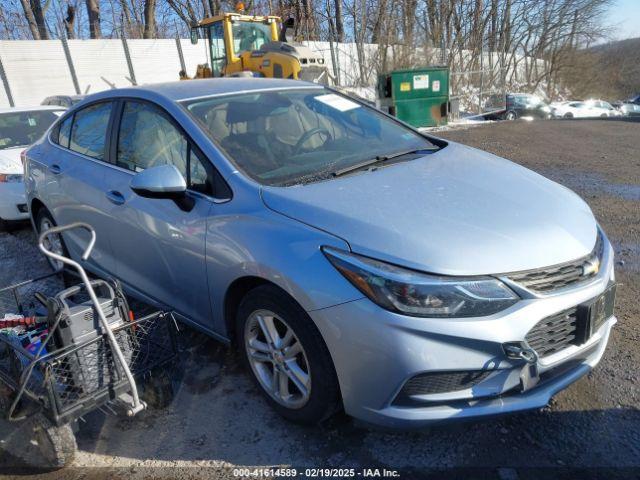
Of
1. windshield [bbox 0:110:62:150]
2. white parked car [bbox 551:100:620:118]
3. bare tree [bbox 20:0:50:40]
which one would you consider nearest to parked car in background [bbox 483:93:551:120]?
white parked car [bbox 551:100:620:118]

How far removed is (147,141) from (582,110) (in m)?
30.0

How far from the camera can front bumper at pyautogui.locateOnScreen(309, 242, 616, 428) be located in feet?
6.42

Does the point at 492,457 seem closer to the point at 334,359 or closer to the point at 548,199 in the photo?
the point at 334,359

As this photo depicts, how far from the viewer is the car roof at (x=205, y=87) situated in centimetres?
318

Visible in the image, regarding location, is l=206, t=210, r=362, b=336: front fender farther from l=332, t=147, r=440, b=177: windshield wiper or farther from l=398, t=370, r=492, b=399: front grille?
l=332, t=147, r=440, b=177: windshield wiper

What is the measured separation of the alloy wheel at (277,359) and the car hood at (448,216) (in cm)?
55

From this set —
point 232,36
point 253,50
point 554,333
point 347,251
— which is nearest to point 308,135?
point 347,251

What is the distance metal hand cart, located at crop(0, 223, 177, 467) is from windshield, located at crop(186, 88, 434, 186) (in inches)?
36.3

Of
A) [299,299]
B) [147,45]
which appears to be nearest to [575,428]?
[299,299]

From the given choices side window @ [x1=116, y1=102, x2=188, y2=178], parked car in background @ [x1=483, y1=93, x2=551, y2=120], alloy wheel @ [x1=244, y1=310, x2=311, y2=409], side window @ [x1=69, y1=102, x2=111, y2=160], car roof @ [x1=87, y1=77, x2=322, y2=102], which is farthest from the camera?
parked car in background @ [x1=483, y1=93, x2=551, y2=120]

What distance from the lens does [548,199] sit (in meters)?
2.59

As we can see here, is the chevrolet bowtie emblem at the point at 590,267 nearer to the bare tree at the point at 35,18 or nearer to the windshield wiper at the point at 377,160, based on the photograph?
the windshield wiper at the point at 377,160

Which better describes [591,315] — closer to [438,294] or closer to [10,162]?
[438,294]

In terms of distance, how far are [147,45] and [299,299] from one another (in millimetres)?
24668
